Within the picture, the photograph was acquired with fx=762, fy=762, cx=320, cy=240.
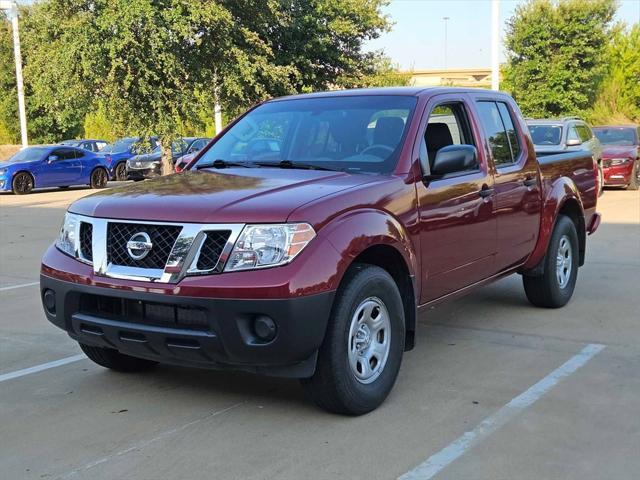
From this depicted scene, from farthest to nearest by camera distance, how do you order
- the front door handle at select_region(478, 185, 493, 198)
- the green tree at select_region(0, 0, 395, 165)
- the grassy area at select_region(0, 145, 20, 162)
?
the grassy area at select_region(0, 145, 20, 162) < the green tree at select_region(0, 0, 395, 165) < the front door handle at select_region(478, 185, 493, 198)

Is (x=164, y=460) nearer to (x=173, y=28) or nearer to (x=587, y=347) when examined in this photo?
(x=587, y=347)

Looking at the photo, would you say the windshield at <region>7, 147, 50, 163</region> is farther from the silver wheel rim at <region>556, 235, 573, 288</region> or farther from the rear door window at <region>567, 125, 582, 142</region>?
the silver wheel rim at <region>556, 235, 573, 288</region>

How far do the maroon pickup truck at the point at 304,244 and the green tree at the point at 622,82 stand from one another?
107ft

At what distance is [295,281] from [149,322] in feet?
2.81

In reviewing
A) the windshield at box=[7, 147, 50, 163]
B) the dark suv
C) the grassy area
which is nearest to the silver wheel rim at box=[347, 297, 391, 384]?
the dark suv

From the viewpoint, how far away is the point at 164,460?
3.75 metres

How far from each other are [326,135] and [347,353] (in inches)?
67.4

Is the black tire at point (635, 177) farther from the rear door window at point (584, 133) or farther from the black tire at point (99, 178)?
the black tire at point (99, 178)

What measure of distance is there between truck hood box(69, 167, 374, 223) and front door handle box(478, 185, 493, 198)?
3.93ft

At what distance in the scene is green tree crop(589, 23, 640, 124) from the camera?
3550 cm

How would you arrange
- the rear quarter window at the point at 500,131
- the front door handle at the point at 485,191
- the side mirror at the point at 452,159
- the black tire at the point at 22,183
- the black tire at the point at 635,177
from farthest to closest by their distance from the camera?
the black tire at the point at 22,183
the black tire at the point at 635,177
the rear quarter window at the point at 500,131
the front door handle at the point at 485,191
the side mirror at the point at 452,159

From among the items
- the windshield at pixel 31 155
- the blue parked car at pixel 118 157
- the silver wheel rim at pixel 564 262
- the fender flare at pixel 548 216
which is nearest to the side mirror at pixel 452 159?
the fender flare at pixel 548 216

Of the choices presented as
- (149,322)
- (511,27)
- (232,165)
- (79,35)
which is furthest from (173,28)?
(511,27)

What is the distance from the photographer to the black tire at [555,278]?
21.9 feet
